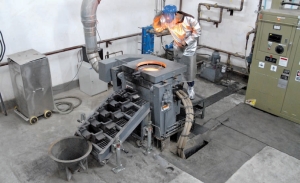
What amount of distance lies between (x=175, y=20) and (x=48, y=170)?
8.41ft

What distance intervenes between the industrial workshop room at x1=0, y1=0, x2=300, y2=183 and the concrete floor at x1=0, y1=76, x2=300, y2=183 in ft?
0.05

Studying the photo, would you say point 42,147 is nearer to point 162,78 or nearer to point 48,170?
point 48,170

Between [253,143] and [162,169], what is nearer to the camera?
[162,169]

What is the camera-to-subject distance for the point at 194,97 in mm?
4168

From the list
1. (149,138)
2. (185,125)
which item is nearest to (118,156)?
(149,138)

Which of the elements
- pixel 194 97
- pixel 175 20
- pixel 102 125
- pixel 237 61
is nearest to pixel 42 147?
pixel 102 125

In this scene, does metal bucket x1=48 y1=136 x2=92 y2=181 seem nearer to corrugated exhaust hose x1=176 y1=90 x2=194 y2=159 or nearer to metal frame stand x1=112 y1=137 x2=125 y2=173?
metal frame stand x1=112 y1=137 x2=125 y2=173

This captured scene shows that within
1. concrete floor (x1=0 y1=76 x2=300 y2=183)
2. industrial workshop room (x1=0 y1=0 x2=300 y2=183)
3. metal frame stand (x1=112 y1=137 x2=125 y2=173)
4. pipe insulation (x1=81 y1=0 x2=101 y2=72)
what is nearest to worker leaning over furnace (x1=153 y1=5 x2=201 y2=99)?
industrial workshop room (x1=0 y1=0 x2=300 y2=183)

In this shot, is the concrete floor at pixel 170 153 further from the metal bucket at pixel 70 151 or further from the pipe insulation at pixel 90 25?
the pipe insulation at pixel 90 25

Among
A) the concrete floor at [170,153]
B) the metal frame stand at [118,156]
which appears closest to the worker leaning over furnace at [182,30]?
the concrete floor at [170,153]

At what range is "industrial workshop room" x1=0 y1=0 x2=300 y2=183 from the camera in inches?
122

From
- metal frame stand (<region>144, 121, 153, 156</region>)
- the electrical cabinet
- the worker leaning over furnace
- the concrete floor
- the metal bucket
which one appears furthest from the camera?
the worker leaning over furnace

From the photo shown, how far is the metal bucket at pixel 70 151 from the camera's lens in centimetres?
286

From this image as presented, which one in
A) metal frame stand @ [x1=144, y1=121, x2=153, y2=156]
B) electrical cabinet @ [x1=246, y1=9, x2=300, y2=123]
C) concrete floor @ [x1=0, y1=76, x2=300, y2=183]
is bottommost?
concrete floor @ [x1=0, y1=76, x2=300, y2=183]
